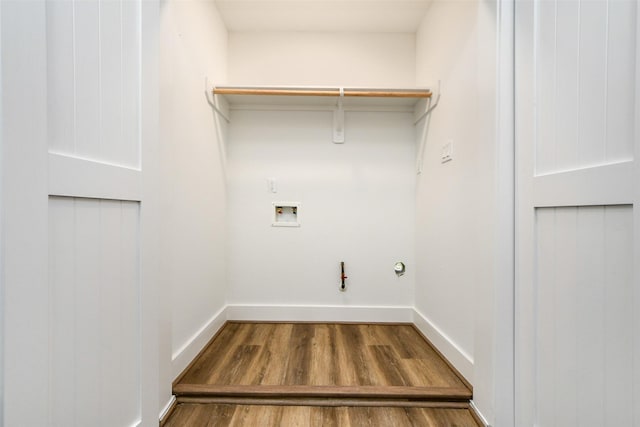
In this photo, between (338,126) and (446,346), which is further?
(338,126)

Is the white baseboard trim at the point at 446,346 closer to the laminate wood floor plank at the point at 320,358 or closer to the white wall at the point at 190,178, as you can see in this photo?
the laminate wood floor plank at the point at 320,358

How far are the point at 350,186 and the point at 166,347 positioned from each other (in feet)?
5.47

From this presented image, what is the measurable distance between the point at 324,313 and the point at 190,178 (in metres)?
1.46

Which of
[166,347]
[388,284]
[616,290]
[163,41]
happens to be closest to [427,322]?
[388,284]

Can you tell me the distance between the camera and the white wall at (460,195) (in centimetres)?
126

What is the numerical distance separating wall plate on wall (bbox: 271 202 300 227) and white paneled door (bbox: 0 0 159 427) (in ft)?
4.42

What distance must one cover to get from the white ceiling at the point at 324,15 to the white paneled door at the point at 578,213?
1218 mm

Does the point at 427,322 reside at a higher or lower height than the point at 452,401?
higher

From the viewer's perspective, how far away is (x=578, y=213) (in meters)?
0.88

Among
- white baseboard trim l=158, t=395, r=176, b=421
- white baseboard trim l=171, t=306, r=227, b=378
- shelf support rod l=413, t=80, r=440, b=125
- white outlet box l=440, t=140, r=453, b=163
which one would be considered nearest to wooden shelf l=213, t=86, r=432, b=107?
shelf support rod l=413, t=80, r=440, b=125

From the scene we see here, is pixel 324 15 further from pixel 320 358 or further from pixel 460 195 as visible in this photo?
pixel 320 358

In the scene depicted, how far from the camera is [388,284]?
7.90 feet

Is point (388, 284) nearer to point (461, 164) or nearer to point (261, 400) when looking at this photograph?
point (461, 164)

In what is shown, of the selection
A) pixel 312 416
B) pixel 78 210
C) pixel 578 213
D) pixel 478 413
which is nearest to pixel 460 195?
pixel 578 213
